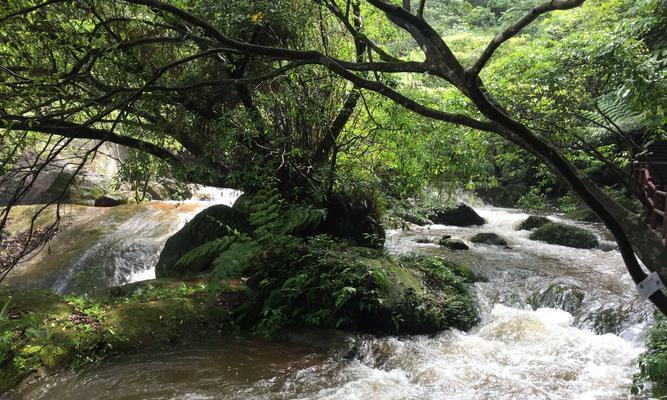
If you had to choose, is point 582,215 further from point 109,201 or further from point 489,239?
point 109,201

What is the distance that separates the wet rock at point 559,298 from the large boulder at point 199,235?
5.26 m

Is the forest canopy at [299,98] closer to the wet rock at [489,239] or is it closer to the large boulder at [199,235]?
the large boulder at [199,235]

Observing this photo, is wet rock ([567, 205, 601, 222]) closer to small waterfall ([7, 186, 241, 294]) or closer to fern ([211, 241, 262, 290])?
small waterfall ([7, 186, 241, 294])

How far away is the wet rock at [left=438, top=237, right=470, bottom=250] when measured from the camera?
11883 mm

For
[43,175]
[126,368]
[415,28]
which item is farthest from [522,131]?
[43,175]

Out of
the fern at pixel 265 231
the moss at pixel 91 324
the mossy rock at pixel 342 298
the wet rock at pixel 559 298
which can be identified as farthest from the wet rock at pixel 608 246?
the moss at pixel 91 324

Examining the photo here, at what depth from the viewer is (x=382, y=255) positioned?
7.47m

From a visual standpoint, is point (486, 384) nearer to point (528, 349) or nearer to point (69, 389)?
point (528, 349)

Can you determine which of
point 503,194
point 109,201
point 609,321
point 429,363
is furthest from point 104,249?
point 503,194

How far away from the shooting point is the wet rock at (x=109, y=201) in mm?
15414

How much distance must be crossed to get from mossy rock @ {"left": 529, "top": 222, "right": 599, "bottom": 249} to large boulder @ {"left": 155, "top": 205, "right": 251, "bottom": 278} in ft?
27.7

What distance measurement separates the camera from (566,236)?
12453 millimetres

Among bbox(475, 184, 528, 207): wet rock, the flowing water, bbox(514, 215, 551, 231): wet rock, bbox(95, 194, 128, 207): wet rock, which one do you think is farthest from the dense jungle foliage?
bbox(475, 184, 528, 207): wet rock

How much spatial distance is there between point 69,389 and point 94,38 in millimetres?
3580
